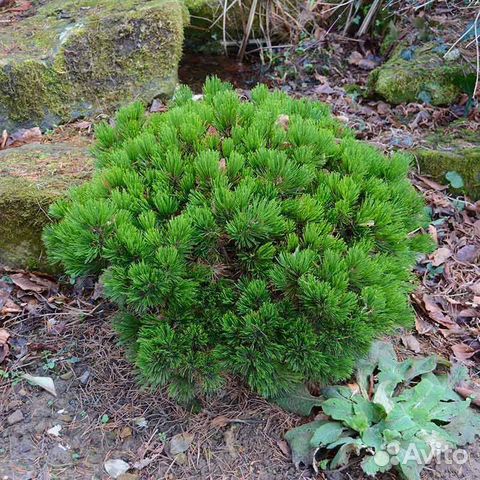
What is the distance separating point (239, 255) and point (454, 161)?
2006 millimetres

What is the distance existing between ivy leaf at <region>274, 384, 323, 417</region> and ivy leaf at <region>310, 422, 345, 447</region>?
11 centimetres

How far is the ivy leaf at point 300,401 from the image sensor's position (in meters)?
2.01

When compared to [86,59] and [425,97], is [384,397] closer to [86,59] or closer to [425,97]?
[425,97]

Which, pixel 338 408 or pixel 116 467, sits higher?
pixel 338 408

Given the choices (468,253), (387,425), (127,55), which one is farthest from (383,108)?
(387,425)

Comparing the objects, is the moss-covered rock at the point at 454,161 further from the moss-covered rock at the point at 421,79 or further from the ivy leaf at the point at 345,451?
the ivy leaf at the point at 345,451

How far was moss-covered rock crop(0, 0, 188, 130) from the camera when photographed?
3406 mm

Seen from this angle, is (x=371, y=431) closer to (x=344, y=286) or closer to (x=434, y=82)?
(x=344, y=286)

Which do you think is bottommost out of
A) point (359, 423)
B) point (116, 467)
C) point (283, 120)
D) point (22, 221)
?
point (116, 467)

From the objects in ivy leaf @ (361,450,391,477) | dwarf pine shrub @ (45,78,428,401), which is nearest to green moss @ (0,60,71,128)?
dwarf pine shrub @ (45,78,428,401)

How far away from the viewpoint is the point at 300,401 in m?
2.02

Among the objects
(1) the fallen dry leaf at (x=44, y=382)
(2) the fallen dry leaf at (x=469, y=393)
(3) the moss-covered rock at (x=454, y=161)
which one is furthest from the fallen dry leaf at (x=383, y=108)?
(1) the fallen dry leaf at (x=44, y=382)

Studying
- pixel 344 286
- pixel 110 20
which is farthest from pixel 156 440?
pixel 110 20

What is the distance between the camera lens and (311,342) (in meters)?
1.72
